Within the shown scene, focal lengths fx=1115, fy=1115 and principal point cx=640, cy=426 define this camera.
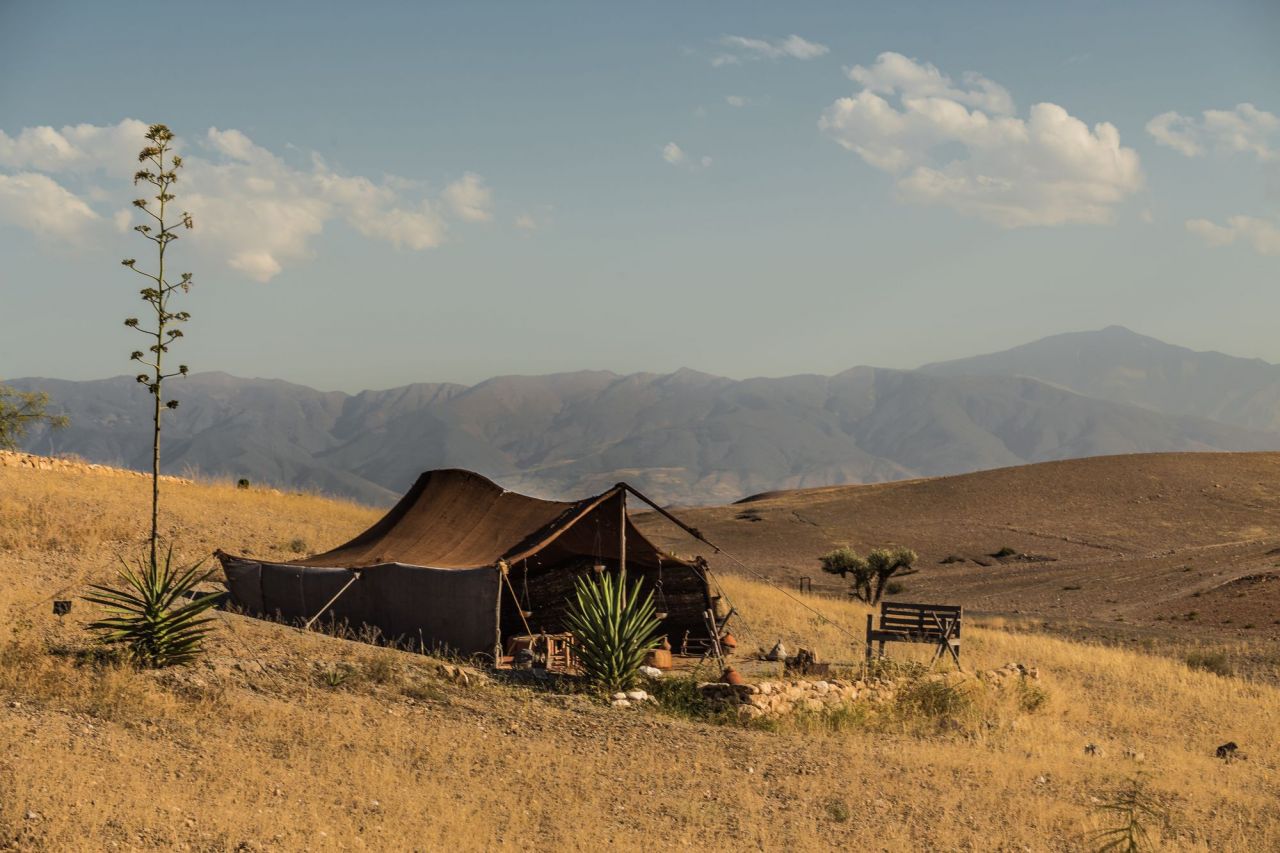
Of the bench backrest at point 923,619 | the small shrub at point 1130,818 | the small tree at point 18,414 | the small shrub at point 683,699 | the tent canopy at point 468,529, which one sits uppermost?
the small tree at point 18,414

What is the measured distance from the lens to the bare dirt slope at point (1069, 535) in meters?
41.5

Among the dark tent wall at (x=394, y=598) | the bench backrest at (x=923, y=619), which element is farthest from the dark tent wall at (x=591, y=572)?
the bench backrest at (x=923, y=619)

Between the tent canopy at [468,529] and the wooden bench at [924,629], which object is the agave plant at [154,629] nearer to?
the tent canopy at [468,529]

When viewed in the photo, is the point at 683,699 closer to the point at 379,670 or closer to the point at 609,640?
the point at 609,640

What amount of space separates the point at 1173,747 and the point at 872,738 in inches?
215

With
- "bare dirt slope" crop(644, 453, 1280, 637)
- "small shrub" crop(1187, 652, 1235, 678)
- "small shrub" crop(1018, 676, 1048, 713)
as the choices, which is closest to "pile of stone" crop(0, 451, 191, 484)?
"small shrub" crop(1018, 676, 1048, 713)

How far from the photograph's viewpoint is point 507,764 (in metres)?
12.5

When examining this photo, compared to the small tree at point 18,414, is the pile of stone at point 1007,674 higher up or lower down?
lower down

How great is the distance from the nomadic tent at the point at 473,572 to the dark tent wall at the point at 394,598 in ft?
0.07

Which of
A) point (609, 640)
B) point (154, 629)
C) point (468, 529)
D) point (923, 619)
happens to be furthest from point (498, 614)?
point (923, 619)

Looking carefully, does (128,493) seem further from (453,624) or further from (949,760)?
(949,760)

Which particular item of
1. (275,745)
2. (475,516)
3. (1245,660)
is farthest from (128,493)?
(1245,660)

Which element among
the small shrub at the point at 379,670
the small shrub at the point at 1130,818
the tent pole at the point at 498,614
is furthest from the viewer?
the tent pole at the point at 498,614

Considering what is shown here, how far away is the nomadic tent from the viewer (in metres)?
19.7
